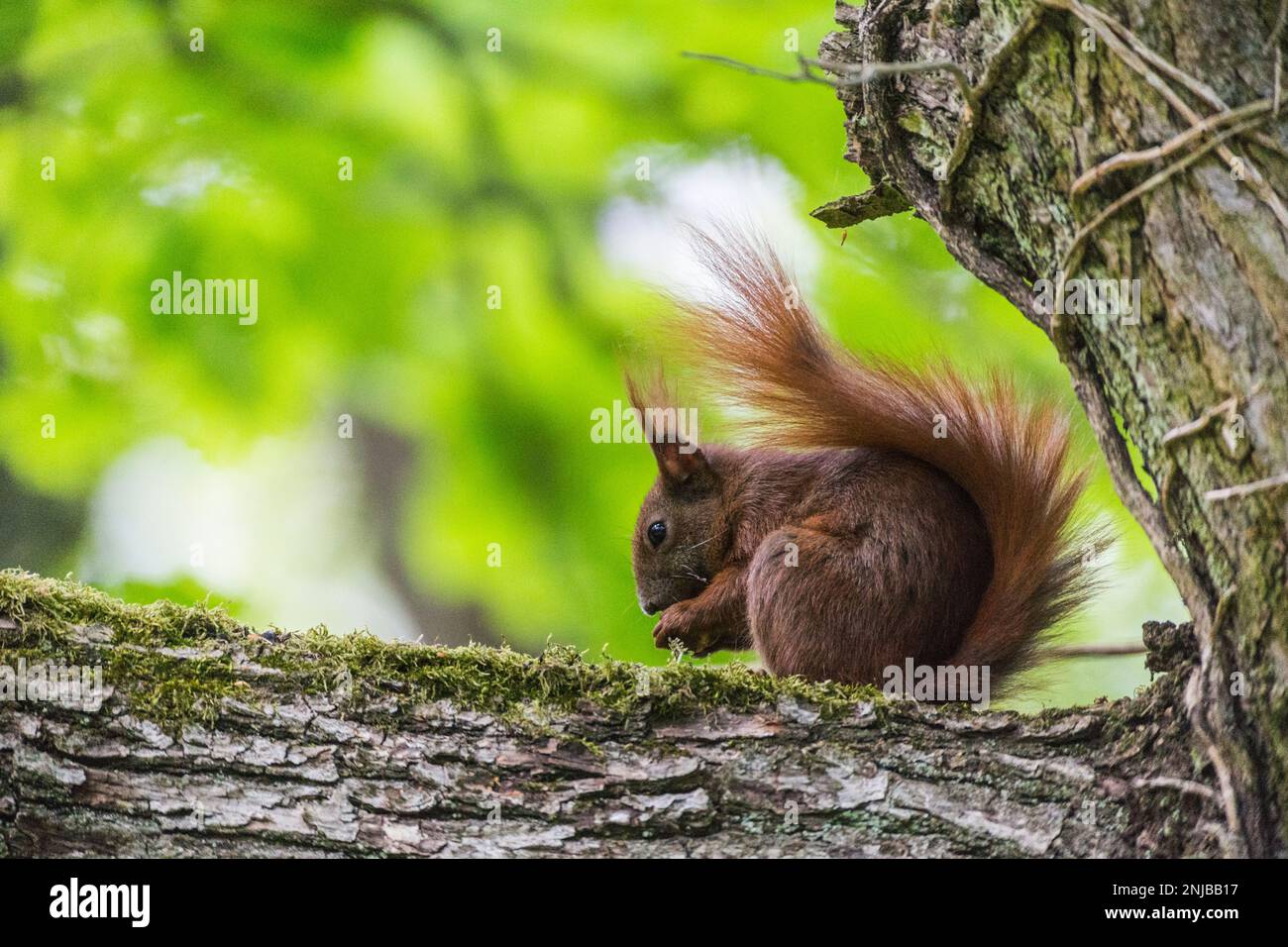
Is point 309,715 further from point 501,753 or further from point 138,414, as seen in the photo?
point 138,414

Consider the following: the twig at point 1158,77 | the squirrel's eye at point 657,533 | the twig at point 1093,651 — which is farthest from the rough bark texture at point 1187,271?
the squirrel's eye at point 657,533

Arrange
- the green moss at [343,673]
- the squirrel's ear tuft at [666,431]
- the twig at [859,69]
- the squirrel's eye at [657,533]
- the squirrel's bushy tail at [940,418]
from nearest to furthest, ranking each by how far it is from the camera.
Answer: the twig at [859,69]
the green moss at [343,673]
the squirrel's bushy tail at [940,418]
the squirrel's ear tuft at [666,431]
the squirrel's eye at [657,533]

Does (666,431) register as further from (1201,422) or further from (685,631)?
(1201,422)

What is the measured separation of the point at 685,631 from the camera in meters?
3.49

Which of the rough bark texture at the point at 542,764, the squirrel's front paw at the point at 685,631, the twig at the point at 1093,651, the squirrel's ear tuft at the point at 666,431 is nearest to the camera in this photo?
the rough bark texture at the point at 542,764

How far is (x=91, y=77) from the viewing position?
4.43m

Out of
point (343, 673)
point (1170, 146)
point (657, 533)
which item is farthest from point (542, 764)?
point (657, 533)

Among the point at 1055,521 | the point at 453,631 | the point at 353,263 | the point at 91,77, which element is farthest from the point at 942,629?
the point at 91,77

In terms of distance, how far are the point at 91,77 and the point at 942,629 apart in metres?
3.68

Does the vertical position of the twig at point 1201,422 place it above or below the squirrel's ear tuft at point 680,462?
below

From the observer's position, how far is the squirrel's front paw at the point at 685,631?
350 centimetres

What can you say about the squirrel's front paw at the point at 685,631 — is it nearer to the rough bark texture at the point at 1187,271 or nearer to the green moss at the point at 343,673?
the green moss at the point at 343,673

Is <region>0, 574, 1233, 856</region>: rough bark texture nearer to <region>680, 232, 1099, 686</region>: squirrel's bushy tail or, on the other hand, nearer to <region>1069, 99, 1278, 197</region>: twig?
<region>680, 232, 1099, 686</region>: squirrel's bushy tail

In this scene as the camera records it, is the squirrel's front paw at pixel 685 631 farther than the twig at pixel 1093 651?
Yes
